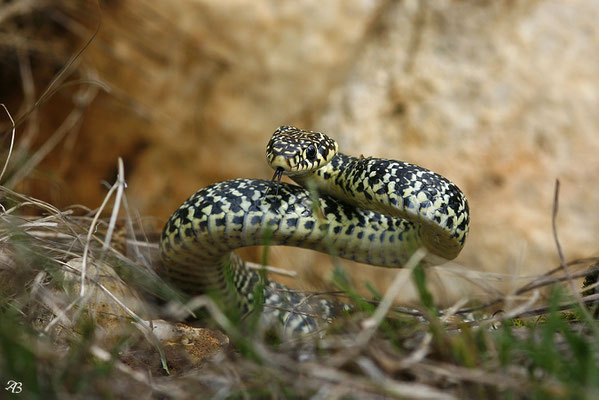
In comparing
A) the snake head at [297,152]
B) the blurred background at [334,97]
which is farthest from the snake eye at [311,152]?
the blurred background at [334,97]

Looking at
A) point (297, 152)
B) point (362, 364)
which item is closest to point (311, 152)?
point (297, 152)

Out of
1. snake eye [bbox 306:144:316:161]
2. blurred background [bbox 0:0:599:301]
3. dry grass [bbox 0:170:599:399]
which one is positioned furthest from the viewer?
blurred background [bbox 0:0:599:301]

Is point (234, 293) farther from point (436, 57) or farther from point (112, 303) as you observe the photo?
point (436, 57)

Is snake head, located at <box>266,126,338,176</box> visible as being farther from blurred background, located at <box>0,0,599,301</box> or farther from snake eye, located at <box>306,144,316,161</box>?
blurred background, located at <box>0,0,599,301</box>

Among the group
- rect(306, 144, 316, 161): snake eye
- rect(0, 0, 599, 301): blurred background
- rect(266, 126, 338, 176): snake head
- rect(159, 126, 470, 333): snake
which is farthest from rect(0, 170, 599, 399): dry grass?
rect(0, 0, 599, 301): blurred background

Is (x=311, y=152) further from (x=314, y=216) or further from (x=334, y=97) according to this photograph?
(x=334, y=97)

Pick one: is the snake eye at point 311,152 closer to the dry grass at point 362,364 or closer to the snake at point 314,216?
the snake at point 314,216

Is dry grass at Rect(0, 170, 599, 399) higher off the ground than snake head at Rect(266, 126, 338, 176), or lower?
lower
